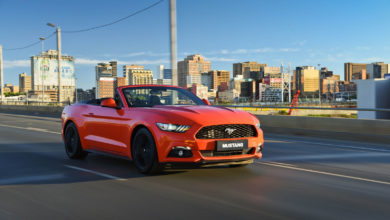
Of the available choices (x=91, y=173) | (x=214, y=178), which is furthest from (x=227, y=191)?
(x=91, y=173)

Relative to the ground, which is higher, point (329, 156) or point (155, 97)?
point (155, 97)

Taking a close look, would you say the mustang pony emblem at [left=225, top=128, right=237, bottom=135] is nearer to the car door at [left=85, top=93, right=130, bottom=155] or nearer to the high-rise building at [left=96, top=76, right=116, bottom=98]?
the car door at [left=85, top=93, right=130, bottom=155]

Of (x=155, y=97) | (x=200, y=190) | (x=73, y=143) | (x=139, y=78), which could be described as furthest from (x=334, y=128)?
(x=139, y=78)

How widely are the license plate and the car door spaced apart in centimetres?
164

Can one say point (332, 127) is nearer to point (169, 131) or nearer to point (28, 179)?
point (169, 131)

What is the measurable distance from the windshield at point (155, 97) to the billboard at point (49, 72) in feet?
223

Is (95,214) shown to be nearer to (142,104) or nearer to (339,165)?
(142,104)

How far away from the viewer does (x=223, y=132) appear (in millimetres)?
6527

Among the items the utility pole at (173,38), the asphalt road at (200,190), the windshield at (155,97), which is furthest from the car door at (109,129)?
the utility pole at (173,38)

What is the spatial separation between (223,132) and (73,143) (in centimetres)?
384

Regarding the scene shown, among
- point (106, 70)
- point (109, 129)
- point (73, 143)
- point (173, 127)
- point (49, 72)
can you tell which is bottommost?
point (73, 143)

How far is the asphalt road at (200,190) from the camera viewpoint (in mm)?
4863

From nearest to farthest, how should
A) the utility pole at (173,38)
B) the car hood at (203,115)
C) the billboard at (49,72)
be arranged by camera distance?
the car hood at (203,115)
the utility pole at (173,38)
the billboard at (49,72)

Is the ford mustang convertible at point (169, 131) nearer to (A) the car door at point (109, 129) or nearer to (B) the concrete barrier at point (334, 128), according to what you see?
(A) the car door at point (109, 129)
